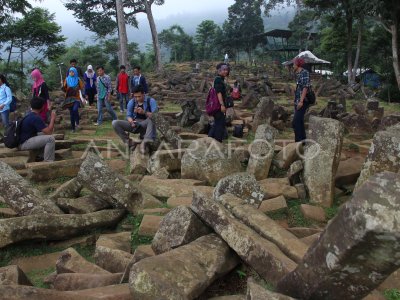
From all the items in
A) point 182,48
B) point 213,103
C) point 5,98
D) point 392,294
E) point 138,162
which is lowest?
point 392,294

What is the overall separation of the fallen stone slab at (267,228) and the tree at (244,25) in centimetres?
4223

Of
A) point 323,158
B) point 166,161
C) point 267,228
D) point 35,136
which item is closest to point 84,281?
point 267,228

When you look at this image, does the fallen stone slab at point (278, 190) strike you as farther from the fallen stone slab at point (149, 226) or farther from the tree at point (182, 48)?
the tree at point (182, 48)

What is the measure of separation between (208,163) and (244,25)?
42194 millimetres

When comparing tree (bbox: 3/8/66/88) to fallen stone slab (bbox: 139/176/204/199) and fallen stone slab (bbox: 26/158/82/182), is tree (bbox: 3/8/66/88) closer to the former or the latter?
fallen stone slab (bbox: 26/158/82/182)

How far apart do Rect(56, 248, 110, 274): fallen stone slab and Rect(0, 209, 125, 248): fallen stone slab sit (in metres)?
0.61

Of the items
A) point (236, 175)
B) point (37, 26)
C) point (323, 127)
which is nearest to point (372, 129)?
point (323, 127)

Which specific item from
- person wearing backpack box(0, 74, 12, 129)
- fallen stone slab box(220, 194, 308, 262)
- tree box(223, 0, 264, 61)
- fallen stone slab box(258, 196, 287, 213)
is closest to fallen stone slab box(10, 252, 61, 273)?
fallen stone slab box(220, 194, 308, 262)

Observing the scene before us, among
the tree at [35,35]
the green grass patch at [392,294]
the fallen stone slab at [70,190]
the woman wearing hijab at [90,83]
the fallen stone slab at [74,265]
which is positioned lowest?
the green grass patch at [392,294]

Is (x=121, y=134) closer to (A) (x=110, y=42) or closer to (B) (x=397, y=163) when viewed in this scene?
(B) (x=397, y=163)

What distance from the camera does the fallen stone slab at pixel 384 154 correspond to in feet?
15.6

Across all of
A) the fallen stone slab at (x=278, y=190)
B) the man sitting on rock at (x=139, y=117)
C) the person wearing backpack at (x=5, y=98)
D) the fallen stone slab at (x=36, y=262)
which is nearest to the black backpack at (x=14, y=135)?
the man sitting on rock at (x=139, y=117)

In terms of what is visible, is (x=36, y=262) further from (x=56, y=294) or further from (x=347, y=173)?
(x=347, y=173)

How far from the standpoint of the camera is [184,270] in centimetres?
277
